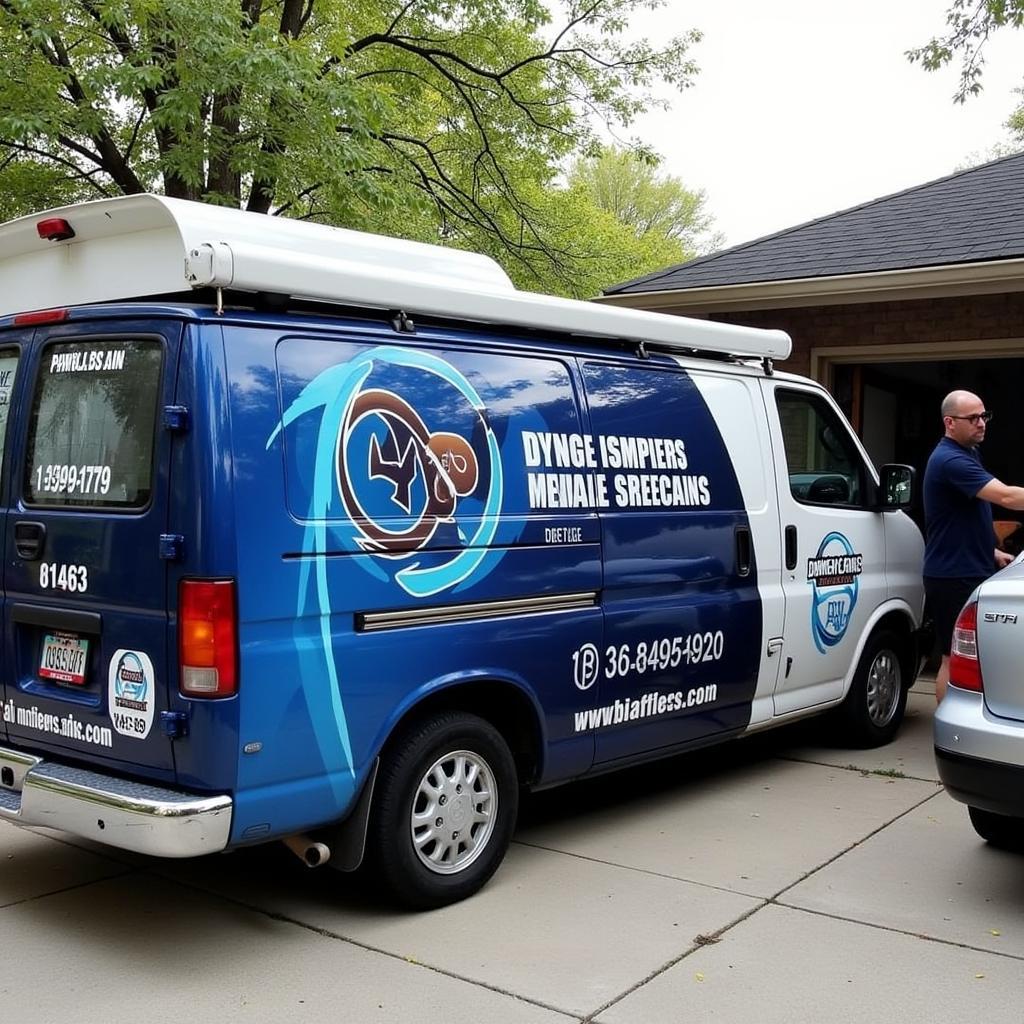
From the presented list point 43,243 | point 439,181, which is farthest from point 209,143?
point 43,243

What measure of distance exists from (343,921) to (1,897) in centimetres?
140

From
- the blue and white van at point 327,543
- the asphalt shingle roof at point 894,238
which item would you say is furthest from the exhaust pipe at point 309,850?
the asphalt shingle roof at point 894,238

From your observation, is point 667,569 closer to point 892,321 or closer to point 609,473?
point 609,473

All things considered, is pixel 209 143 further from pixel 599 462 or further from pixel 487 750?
pixel 487 750

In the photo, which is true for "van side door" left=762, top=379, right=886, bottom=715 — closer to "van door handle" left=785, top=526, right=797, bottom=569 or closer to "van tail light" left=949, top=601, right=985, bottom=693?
"van door handle" left=785, top=526, right=797, bottom=569

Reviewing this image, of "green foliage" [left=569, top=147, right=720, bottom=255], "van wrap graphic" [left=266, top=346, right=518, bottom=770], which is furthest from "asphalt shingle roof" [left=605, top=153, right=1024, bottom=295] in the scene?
"green foliage" [left=569, top=147, right=720, bottom=255]

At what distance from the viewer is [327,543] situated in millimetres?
4012

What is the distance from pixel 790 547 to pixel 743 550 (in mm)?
436

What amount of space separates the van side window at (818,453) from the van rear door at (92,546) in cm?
349

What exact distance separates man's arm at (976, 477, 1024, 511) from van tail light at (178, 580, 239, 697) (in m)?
4.24

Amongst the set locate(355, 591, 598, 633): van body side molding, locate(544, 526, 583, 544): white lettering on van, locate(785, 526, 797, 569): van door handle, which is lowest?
locate(355, 591, 598, 633): van body side molding

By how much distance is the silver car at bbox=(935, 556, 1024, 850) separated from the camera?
4219 millimetres

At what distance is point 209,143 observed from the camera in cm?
1234

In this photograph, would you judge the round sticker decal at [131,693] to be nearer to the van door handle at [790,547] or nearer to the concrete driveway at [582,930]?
the concrete driveway at [582,930]
